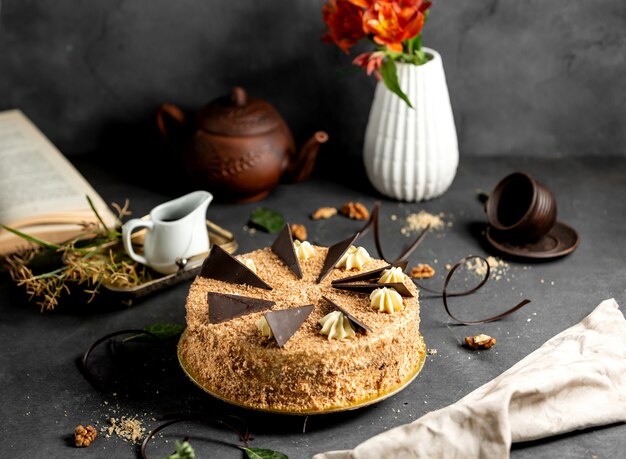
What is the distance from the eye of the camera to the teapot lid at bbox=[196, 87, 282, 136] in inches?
91.6

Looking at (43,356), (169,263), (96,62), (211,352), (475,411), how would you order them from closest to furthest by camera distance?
1. (475,411)
2. (211,352)
3. (43,356)
4. (169,263)
5. (96,62)

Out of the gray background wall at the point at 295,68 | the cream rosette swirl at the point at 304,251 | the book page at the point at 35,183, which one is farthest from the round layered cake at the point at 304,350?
the gray background wall at the point at 295,68

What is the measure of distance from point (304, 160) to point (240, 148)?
7.8 inches

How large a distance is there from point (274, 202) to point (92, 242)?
0.56m

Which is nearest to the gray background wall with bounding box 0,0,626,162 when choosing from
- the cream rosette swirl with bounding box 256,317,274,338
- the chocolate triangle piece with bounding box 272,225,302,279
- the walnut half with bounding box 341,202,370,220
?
the walnut half with bounding box 341,202,370,220

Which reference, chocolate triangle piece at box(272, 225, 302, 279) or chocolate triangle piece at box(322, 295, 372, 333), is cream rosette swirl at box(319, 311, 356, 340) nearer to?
chocolate triangle piece at box(322, 295, 372, 333)

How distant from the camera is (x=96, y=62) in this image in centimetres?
258

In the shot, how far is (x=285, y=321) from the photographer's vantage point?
1551mm

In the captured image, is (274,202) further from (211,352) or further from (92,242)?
(211,352)

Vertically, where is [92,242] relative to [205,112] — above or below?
below

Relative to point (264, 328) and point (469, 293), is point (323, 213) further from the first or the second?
point (264, 328)

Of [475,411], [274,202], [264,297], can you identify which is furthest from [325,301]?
[274,202]

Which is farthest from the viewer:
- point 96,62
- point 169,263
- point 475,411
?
point 96,62

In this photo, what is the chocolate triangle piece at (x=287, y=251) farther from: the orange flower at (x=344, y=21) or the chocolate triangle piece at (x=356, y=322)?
the orange flower at (x=344, y=21)
